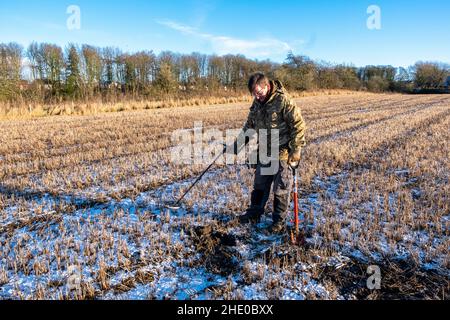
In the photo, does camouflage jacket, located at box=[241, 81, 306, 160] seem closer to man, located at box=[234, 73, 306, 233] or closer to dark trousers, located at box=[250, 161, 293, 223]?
man, located at box=[234, 73, 306, 233]

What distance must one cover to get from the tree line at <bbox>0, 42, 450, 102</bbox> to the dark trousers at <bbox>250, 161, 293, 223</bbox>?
72.0 feet

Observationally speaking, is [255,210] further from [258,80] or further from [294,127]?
[258,80]

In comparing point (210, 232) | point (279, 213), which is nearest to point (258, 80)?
point (279, 213)

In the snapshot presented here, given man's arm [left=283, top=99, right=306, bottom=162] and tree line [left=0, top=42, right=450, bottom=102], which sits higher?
tree line [left=0, top=42, right=450, bottom=102]

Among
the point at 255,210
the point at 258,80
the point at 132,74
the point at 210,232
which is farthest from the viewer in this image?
the point at 132,74

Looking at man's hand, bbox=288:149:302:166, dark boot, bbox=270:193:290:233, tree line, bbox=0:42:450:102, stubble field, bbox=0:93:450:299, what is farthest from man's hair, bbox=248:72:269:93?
tree line, bbox=0:42:450:102

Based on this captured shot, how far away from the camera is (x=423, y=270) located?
3543mm

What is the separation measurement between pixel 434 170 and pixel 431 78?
71.3 meters

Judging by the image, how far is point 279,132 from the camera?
441cm

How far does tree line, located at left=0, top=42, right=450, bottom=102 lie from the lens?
26.1 metres

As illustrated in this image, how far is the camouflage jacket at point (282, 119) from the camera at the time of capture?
425cm

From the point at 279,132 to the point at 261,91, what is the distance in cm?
65

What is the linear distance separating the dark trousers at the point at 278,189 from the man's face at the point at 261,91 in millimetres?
989

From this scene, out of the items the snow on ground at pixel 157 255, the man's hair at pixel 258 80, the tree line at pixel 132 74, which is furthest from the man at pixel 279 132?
the tree line at pixel 132 74
